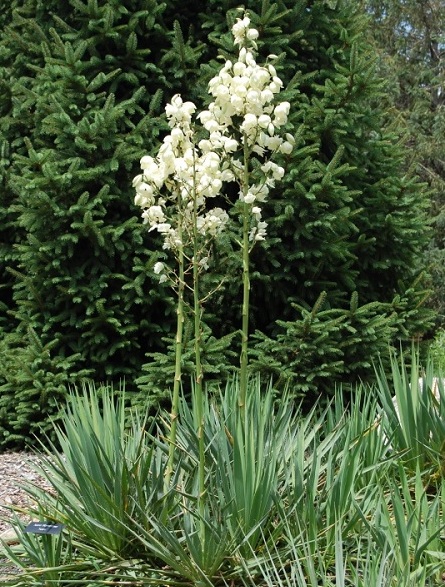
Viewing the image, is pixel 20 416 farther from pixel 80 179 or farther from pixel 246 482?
pixel 246 482

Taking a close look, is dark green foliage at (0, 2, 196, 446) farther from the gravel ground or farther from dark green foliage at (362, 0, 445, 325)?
dark green foliage at (362, 0, 445, 325)

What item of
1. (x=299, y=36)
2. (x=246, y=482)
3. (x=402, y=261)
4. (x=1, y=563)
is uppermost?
(x=299, y=36)

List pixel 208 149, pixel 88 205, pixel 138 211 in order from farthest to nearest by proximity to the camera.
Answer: pixel 138 211
pixel 88 205
pixel 208 149

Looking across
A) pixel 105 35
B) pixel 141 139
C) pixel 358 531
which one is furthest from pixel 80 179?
pixel 358 531

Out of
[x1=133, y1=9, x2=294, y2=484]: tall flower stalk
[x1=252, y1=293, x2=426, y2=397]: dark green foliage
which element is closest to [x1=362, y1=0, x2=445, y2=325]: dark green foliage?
[x1=252, y1=293, x2=426, y2=397]: dark green foliage

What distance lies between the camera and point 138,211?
5.11 meters

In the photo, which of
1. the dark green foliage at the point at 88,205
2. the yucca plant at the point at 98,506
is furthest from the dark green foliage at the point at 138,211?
the yucca plant at the point at 98,506

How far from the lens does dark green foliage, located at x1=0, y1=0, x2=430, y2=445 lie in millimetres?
4840

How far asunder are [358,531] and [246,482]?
485mm

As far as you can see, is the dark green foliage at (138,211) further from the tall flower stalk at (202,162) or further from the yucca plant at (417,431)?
the tall flower stalk at (202,162)

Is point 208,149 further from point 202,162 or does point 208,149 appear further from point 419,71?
point 419,71

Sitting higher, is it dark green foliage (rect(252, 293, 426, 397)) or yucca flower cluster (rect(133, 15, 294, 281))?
yucca flower cluster (rect(133, 15, 294, 281))

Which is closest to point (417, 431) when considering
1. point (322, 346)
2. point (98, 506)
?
point (322, 346)

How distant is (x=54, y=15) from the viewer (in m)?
5.09
